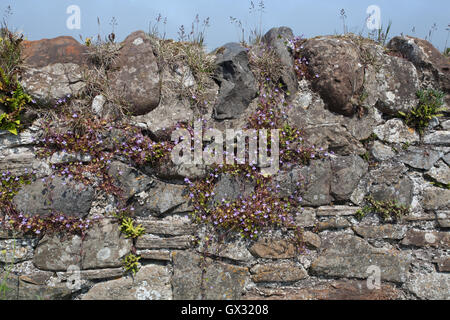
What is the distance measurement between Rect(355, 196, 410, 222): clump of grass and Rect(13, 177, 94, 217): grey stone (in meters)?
3.07

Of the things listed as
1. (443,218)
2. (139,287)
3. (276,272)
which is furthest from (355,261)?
(139,287)

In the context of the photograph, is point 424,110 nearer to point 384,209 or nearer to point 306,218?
point 384,209

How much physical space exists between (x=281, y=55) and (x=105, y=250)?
9.74ft

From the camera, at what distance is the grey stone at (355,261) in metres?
3.79

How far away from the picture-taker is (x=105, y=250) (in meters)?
3.46

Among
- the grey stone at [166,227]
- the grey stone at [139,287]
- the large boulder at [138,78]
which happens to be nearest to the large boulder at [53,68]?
the large boulder at [138,78]

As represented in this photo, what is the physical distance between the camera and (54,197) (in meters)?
3.40

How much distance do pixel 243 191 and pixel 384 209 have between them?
1680 mm

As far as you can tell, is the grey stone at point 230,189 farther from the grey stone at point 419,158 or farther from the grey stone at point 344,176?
the grey stone at point 419,158

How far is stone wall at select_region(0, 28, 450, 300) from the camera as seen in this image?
344 centimetres

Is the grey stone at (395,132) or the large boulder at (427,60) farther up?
the large boulder at (427,60)

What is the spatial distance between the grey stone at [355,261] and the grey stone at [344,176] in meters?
0.51

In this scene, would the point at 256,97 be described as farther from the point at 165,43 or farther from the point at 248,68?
the point at 165,43

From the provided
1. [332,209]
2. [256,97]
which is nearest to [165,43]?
[256,97]
